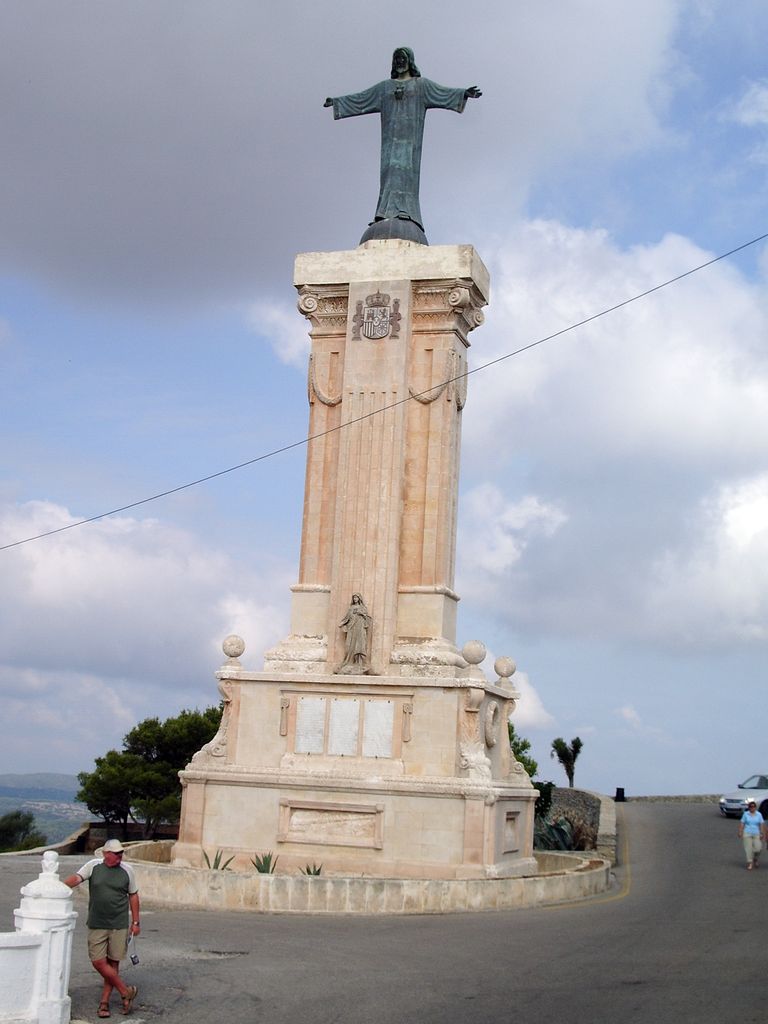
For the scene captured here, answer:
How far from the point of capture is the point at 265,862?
20594 millimetres

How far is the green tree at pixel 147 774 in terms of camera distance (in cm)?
4175

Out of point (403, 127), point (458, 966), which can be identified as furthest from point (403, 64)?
point (458, 966)

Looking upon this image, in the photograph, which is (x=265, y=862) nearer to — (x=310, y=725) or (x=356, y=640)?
(x=310, y=725)

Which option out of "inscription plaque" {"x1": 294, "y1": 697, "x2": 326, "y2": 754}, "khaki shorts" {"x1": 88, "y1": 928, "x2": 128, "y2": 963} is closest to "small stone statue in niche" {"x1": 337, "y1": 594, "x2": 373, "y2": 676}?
"inscription plaque" {"x1": 294, "y1": 697, "x2": 326, "y2": 754}

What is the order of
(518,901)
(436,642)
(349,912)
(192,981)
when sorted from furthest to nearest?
1. (436,642)
2. (518,901)
3. (349,912)
4. (192,981)

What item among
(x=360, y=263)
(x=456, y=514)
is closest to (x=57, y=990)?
(x=456, y=514)

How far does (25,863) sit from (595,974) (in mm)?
14899

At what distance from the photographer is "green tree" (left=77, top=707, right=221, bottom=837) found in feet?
137

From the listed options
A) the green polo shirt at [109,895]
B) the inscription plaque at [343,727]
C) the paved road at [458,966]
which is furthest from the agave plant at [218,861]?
the green polo shirt at [109,895]

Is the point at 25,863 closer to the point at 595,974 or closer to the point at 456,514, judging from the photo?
the point at 456,514

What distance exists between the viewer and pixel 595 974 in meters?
12.7

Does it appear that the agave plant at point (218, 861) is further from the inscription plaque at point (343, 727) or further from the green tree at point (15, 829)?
the green tree at point (15, 829)

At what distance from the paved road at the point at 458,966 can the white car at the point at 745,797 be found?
48.5 feet

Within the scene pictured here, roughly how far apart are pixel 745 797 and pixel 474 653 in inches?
671
